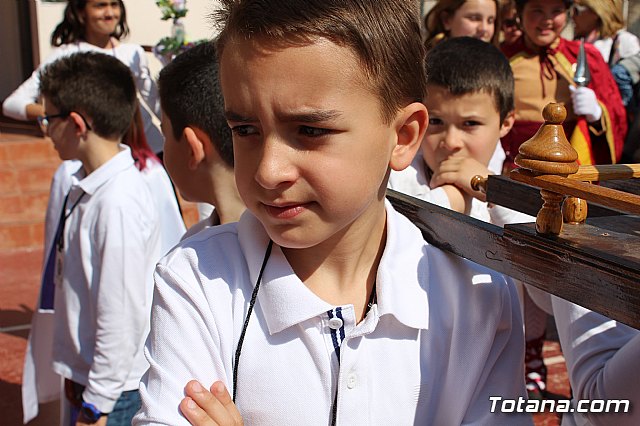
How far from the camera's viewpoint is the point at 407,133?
1546 mm

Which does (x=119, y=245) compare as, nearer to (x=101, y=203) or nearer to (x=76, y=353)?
(x=101, y=203)

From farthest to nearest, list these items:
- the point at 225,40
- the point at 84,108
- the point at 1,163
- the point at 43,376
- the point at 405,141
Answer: the point at 1,163
the point at 43,376
the point at 84,108
the point at 405,141
the point at 225,40

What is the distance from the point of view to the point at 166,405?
1321 mm

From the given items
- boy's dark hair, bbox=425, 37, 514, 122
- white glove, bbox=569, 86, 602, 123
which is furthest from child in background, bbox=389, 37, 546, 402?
white glove, bbox=569, 86, 602, 123

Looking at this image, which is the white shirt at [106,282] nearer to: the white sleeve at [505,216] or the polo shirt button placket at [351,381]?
the white sleeve at [505,216]

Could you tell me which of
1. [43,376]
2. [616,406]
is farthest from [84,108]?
[616,406]

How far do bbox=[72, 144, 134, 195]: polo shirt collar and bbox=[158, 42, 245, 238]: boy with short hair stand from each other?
598 mm

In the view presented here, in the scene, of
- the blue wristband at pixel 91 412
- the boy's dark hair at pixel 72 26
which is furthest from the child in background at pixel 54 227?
the boy's dark hair at pixel 72 26

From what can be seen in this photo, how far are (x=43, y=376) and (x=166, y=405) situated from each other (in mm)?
2350

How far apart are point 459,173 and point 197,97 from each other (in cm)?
81

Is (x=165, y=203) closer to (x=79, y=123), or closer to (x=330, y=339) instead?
(x=79, y=123)

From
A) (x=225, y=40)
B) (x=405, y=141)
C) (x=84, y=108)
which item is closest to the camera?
(x=225, y=40)

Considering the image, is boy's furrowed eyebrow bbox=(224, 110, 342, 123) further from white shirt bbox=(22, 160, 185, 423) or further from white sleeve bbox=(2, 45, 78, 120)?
white sleeve bbox=(2, 45, 78, 120)

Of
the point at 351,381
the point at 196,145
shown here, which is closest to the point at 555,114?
the point at 351,381
